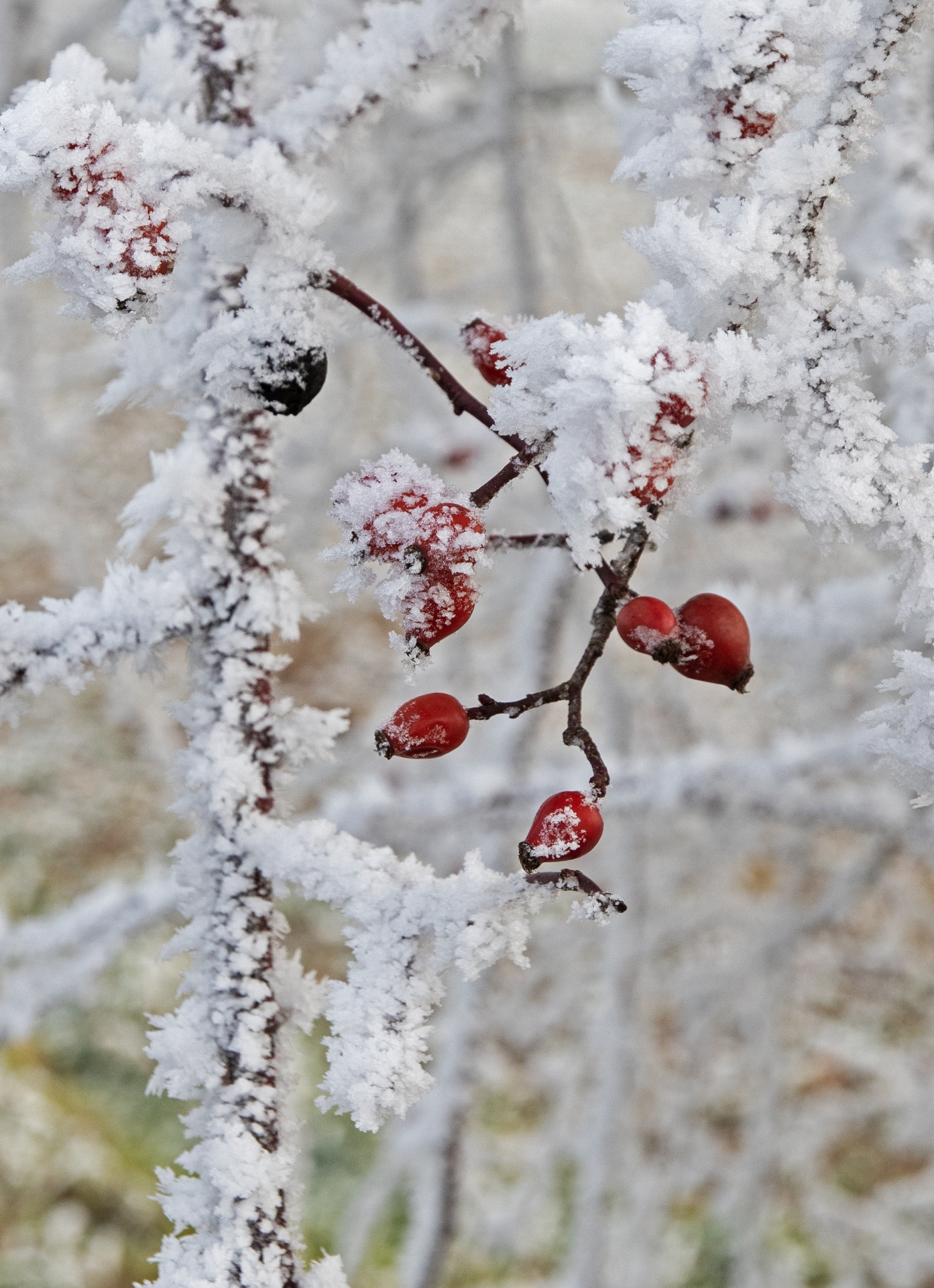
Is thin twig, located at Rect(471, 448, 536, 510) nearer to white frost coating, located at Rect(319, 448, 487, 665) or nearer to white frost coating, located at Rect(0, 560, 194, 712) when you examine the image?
white frost coating, located at Rect(319, 448, 487, 665)

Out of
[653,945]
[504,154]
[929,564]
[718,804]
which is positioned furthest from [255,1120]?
[653,945]

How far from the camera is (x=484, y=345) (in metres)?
0.41

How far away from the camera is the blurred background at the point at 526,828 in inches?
42.6

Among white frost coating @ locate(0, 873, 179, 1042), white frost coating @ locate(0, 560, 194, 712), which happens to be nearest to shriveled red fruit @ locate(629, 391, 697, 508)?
white frost coating @ locate(0, 560, 194, 712)

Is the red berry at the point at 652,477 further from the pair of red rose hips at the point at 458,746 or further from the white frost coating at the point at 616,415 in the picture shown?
the pair of red rose hips at the point at 458,746

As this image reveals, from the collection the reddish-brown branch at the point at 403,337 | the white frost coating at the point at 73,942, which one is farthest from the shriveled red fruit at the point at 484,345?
the white frost coating at the point at 73,942

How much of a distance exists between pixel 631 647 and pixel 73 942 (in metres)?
0.83

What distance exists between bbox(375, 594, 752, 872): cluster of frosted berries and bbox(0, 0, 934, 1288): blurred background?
0.12 feet

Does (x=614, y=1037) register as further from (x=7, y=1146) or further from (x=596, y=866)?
(x=7, y=1146)

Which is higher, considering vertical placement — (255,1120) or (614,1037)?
(614,1037)

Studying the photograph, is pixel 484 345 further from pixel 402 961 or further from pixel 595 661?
pixel 402 961

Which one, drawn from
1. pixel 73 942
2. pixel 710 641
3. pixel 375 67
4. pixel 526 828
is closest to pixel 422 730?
pixel 710 641

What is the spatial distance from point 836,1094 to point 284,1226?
3265 millimetres

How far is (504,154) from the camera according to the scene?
1474 millimetres
